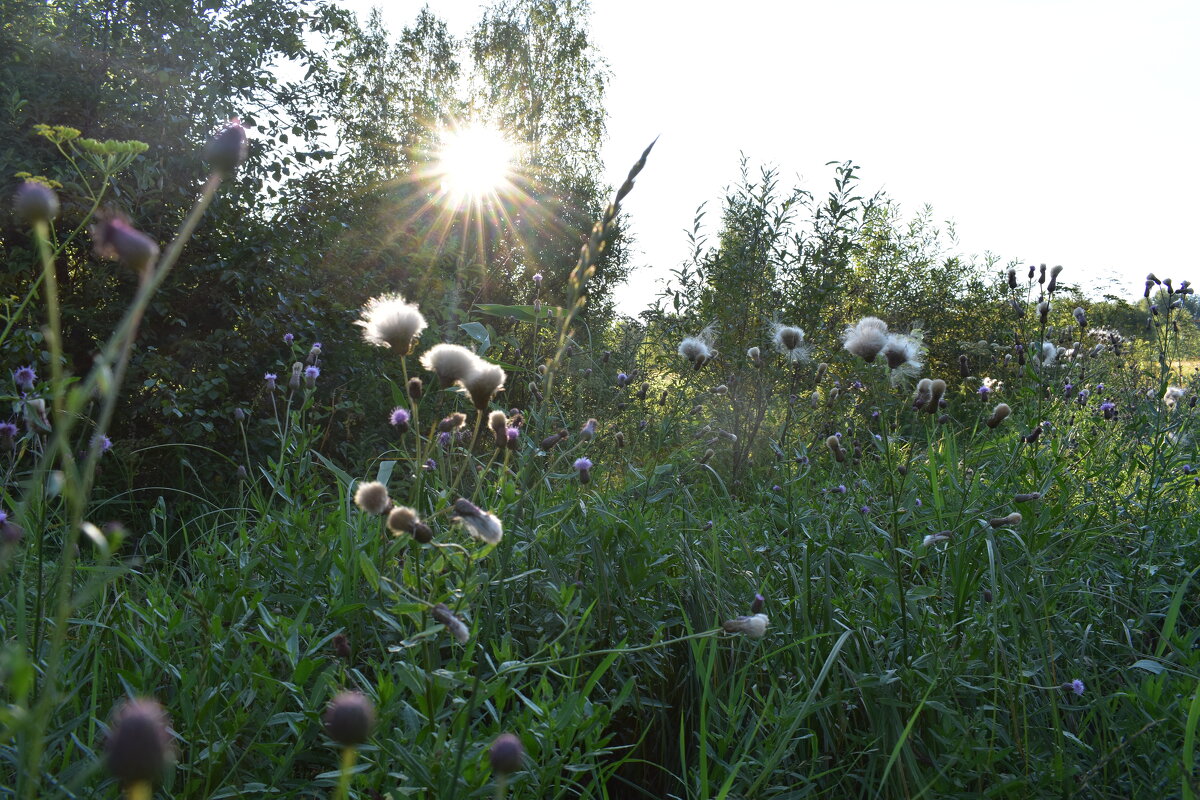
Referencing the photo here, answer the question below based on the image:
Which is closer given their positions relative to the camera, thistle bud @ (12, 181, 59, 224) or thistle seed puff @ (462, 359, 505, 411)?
thistle bud @ (12, 181, 59, 224)

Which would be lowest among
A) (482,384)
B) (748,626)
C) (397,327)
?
(748,626)

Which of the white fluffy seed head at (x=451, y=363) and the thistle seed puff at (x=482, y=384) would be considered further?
the white fluffy seed head at (x=451, y=363)

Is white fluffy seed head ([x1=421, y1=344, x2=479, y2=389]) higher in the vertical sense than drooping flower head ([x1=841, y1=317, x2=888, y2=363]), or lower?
lower

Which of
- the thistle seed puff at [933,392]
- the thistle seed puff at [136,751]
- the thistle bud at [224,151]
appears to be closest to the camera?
the thistle seed puff at [136,751]

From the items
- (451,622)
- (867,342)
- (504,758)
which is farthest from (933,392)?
(504,758)

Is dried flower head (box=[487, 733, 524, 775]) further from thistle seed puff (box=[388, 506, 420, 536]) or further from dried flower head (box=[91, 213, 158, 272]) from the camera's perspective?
dried flower head (box=[91, 213, 158, 272])

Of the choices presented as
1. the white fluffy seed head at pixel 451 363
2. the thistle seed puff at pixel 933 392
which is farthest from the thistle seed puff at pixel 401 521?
the thistle seed puff at pixel 933 392

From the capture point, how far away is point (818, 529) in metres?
2.40

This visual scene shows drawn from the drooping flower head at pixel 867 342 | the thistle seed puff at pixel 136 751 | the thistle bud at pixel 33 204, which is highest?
the drooping flower head at pixel 867 342

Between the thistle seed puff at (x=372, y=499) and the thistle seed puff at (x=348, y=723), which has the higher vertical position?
the thistle seed puff at (x=372, y=499)

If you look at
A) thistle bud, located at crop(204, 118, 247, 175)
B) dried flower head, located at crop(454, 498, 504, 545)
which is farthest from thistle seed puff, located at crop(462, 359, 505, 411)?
thistle bud, located at crop(204, 118, 247, 175)

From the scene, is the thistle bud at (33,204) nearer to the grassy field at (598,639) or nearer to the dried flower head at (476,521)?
the grassy field at (598,639)

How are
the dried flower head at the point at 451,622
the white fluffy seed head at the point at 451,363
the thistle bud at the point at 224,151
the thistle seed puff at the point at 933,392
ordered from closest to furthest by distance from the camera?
the thistle bud at the point at 224,151
the dried flower head at the point at 451,622
the white fluffy seed head at the point at 451,363
the thistle seed puff at the point at 933,392

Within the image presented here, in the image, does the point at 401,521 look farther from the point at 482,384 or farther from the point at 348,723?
the point at 348,723
